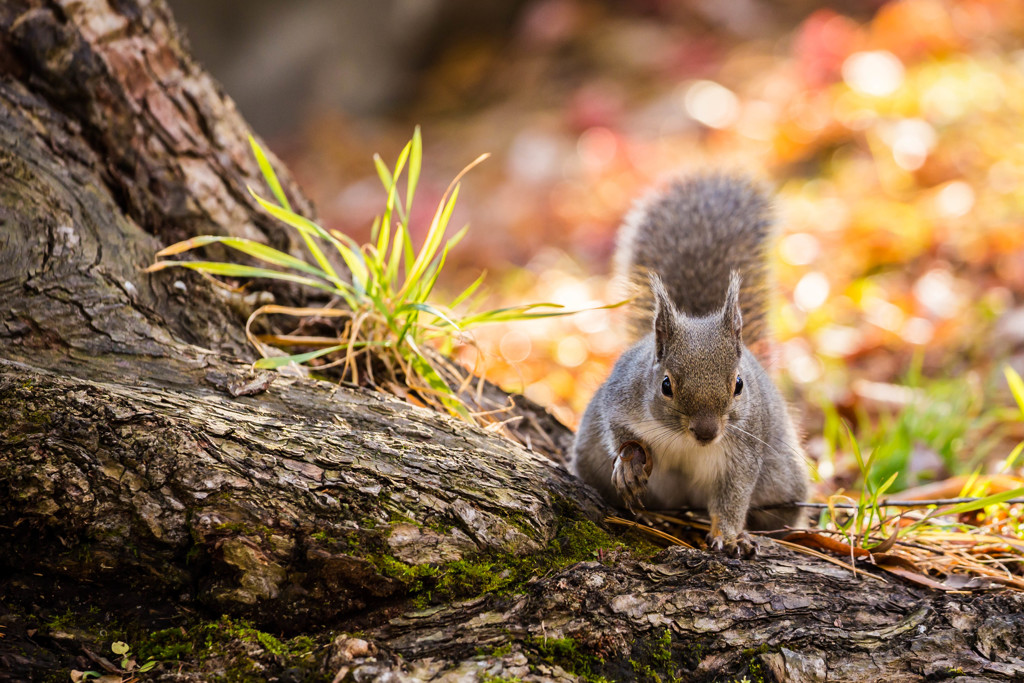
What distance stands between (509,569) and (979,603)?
109 cm

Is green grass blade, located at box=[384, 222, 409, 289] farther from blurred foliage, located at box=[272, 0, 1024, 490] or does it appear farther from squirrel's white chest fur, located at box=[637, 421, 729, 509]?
squirrel's white chest fur, located at box=[637, 421, 729, 509]

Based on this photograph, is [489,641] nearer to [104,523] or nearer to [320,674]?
[320,674]

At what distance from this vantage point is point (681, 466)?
2.28 metres

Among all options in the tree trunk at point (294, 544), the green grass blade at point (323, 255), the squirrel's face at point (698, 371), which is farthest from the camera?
the green grass blade at point (323, 255)

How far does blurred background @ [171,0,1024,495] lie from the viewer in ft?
14.0

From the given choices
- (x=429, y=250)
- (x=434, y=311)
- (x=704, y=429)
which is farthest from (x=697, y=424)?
(x=429, y=250)

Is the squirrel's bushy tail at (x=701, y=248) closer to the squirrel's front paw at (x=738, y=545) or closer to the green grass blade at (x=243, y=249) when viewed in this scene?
the squirrel's front paw at (x=738, y=545)

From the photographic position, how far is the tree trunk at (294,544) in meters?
1.52

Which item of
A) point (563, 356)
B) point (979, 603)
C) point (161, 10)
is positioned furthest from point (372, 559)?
point (563, 356)

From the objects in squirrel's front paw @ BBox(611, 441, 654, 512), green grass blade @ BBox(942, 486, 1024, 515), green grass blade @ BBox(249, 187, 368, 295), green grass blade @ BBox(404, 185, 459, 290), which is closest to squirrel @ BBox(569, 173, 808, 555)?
squirrel's front paw @ BBox(611, 441, 654, 512)

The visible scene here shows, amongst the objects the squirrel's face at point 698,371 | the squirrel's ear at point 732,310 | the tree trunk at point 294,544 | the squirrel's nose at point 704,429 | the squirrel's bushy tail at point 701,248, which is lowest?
the tree trunk at point 294,544

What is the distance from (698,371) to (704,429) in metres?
0.16

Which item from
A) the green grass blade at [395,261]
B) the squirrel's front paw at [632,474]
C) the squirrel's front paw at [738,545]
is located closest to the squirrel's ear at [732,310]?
the squirrel's front paw at [632,474]

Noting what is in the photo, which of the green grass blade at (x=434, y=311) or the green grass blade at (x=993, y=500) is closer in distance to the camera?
the green grass blade at (x=993, y=500)
